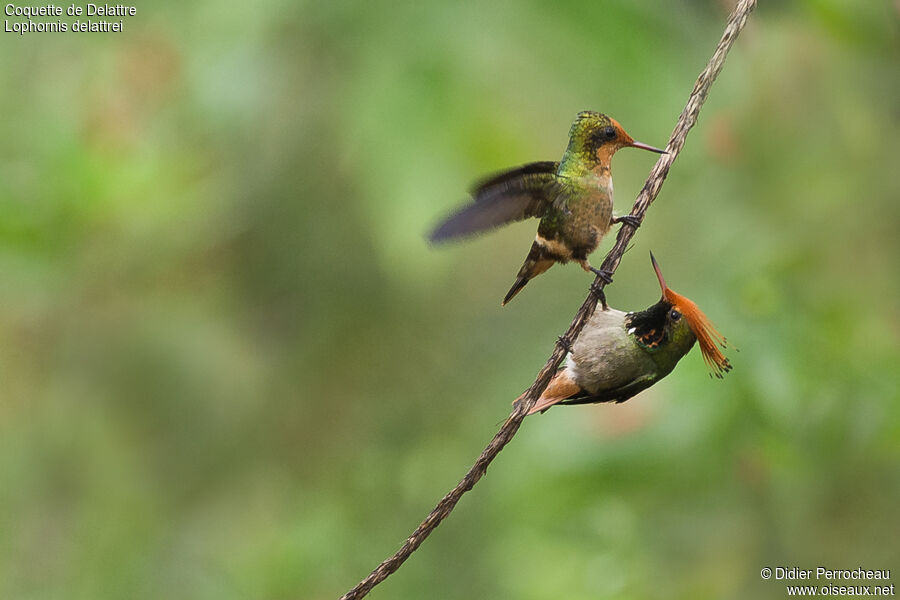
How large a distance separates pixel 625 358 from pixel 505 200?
0.42 metres

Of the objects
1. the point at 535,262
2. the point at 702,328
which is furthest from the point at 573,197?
the point at 702,328

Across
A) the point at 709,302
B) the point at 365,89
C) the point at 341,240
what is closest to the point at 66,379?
the point at 341,240

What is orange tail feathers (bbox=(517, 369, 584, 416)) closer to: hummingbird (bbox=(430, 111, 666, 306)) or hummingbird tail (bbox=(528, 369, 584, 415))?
hummingbird tail (bbox=(528, 369, 584, 415))

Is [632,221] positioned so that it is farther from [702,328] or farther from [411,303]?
[411,303]

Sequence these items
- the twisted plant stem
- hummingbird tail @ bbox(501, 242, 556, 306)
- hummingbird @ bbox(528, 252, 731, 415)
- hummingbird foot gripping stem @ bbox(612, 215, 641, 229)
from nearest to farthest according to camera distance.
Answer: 1. the twisted plant stem
2. hummingbird foot gripping stem @ bbox(612, 215, 641, 229)
3. hummingbird tail @ bbox(501, 242, 556, 306)
4. hummingbird @ bbox(528, 252, 731, 415)

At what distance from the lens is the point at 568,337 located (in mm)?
703

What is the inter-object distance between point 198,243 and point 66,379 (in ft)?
2.04

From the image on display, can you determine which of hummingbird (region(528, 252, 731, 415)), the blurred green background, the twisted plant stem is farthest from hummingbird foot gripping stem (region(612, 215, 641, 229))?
the blurred green background

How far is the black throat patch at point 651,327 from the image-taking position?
110 centimetres

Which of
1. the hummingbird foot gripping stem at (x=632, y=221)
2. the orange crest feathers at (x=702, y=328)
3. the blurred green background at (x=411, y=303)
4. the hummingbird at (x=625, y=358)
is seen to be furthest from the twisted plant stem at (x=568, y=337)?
the blurred green background at (x=411, y=303)

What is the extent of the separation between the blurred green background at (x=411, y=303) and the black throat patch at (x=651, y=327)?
0.73 meters

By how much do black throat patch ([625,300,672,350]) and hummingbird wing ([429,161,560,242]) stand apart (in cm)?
29

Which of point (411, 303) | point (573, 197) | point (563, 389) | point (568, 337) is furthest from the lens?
point (411, 303)

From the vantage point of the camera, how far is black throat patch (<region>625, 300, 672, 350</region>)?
110 centimetres
